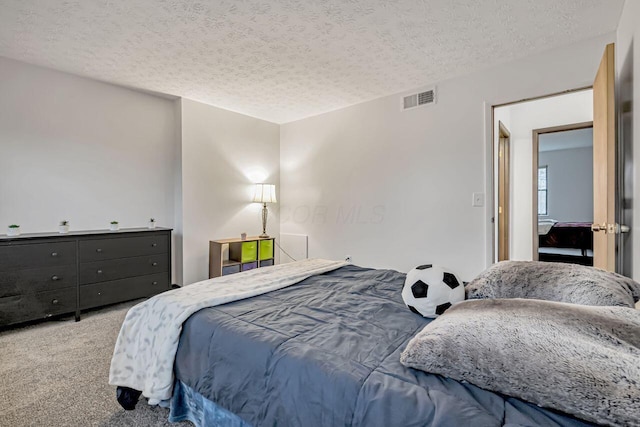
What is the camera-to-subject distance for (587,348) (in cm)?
72

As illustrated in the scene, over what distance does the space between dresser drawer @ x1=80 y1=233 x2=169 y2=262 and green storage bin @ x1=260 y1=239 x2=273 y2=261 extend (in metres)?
1.24

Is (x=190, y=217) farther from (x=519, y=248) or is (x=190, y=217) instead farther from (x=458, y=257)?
(x=519, y=248)

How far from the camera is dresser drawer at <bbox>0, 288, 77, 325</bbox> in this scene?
2537 mm

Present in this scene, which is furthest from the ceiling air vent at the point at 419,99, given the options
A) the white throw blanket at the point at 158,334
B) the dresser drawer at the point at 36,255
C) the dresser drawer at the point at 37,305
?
the dresser drawer at the point at 37,305

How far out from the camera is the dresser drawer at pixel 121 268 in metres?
2.94

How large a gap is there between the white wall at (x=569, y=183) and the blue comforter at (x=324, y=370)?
7.59 m

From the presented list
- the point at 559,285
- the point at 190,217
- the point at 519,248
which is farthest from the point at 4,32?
the point at 519,248

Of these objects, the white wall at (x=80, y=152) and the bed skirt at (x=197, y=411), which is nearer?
the bed skirt at (x=197, y=411)

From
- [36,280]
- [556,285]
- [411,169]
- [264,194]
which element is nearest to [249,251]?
[264,194]

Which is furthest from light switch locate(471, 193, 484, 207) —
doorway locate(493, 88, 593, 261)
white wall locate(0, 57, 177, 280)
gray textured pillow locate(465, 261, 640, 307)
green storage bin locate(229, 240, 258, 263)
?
white wall locate(0, 57, 177, 280)

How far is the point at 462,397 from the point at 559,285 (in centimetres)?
80

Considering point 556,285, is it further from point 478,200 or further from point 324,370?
point 478,200

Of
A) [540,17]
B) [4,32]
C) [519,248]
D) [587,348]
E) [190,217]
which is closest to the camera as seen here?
[587,348]

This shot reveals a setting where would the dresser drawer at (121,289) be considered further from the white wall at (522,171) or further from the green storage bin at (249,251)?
the white wall at (522,171)
